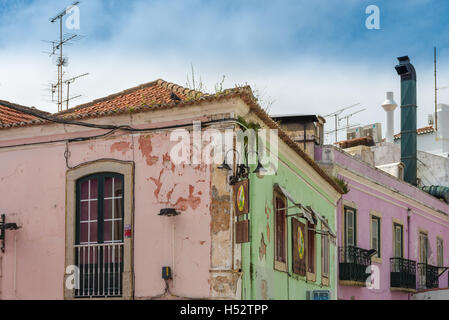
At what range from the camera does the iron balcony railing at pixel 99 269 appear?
13.6 meters

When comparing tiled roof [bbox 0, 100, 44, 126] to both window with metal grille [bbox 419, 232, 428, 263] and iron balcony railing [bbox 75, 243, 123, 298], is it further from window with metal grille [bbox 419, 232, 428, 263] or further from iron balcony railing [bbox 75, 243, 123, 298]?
window with metal grille [bbox 419, 232, 428, 263]

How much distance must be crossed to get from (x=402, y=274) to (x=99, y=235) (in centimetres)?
1530

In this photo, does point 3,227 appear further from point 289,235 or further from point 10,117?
point 289,235

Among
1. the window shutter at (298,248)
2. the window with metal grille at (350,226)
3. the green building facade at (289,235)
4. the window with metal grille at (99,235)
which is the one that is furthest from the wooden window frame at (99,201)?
the window with metal grille at (350,226)

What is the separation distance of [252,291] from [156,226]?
189cm

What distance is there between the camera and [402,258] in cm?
2683

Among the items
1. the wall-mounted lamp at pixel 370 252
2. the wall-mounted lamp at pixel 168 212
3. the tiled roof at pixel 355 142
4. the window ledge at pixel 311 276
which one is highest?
the tiled roof at pixel 355 142

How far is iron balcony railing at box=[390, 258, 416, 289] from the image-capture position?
1040 inches

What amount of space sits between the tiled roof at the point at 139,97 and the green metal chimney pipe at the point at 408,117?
1749 cm

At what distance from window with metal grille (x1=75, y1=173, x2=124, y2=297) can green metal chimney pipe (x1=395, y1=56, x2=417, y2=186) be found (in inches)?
787

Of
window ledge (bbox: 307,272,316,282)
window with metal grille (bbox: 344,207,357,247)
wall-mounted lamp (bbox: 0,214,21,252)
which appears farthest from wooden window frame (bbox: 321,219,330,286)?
wall-mounted lamp (bbox: 0,214,21,252)

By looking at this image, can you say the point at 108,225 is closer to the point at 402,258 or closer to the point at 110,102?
the point at 110,102

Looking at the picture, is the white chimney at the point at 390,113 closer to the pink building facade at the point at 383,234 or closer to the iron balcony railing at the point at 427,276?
the pink building facade at the point at 383,234
